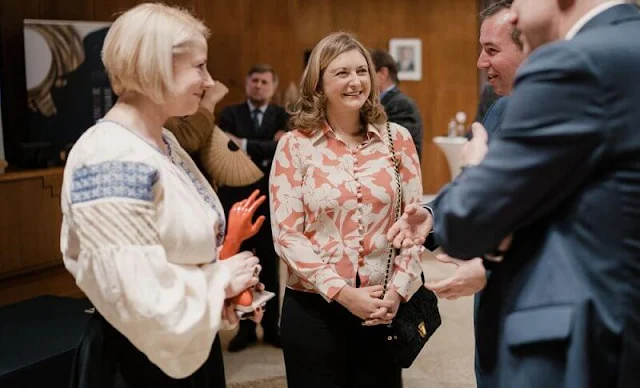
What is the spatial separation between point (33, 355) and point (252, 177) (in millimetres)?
1379

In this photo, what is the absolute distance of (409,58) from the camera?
362 inches

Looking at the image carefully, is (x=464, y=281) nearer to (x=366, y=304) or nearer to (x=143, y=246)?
(x=366, y=304)

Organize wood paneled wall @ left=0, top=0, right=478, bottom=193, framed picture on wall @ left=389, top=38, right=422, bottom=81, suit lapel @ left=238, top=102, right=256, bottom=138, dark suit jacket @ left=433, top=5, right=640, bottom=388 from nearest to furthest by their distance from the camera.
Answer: dark suit jacket @ left=433, top=5, right=640, bottom=388, suit lapel @ left=238, top=102, right=256, bottom=138, wood paneled wall @ left=0, top=0, right=478, bottom=193, framed picture on wall @ left=389, top=38, right=422, bottom=81

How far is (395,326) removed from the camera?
84.2 inches

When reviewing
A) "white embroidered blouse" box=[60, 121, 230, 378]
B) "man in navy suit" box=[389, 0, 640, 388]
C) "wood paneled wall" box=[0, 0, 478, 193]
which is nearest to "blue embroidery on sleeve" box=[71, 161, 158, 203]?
"white embroidered blouse" box=[60, 121, 230, 378]

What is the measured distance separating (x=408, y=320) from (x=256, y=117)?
285 cm

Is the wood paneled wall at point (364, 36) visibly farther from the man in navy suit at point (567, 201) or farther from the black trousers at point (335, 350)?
the man in navy suit at point (567, 201)

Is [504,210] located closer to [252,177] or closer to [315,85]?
[315,85]

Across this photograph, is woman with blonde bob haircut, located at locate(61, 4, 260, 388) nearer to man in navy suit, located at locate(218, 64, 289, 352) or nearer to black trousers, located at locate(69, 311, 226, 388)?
black trousers, located at locate(69, 311, 226, 388)

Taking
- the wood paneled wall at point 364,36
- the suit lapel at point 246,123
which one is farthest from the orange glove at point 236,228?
the wood paneled wall at point 364,36

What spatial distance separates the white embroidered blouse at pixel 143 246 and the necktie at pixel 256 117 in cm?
326

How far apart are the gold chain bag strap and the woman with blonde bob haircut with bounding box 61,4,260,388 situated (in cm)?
69

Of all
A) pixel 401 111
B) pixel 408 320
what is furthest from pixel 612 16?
pixel 401 111

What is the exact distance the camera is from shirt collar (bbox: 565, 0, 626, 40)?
1216 millimetres
